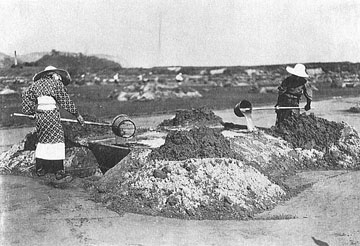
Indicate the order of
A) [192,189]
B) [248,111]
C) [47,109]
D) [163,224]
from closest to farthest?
1. [163,224]
2. [192,189]
3. [47,109]
4. [248,111]

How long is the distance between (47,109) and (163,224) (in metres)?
2.91

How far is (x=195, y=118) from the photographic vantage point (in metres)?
11.7

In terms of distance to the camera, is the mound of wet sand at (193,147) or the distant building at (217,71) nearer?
the mound of wet sand at (193,147)

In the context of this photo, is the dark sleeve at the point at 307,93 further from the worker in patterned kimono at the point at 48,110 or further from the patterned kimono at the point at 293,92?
the worker in patterned kimono at the point at 48,110

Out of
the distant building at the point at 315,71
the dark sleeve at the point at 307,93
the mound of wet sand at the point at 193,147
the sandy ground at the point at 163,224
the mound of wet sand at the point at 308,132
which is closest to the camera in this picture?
the sandy ground at the point at 163,224

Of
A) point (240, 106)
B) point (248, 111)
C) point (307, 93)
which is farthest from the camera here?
point (240, 106)

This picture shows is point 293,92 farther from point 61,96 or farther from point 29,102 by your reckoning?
point 29,102

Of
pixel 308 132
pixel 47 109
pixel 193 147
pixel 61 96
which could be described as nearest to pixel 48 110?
pixel 47 109

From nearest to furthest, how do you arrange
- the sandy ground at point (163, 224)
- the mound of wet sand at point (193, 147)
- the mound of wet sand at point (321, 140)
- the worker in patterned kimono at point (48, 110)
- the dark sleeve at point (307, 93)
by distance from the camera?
the sandy ground at point (163, 224), the mound of wet sand at point (193, 147), the worker in patterned kimono at point (48, 110), the mound of wet sand at point (321, 140), the dark sleeve at point (307, 93)

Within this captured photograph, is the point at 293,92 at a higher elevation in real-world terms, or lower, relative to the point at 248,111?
higher

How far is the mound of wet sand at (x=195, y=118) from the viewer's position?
11.5m

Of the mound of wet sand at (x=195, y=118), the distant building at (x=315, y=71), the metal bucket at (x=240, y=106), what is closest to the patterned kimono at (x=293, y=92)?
the metal bucket at (x=240, y=106)

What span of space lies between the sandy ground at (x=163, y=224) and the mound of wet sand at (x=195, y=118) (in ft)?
14.9

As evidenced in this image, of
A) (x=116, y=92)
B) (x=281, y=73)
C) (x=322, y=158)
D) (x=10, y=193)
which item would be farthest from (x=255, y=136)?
(x=281, y=73)
